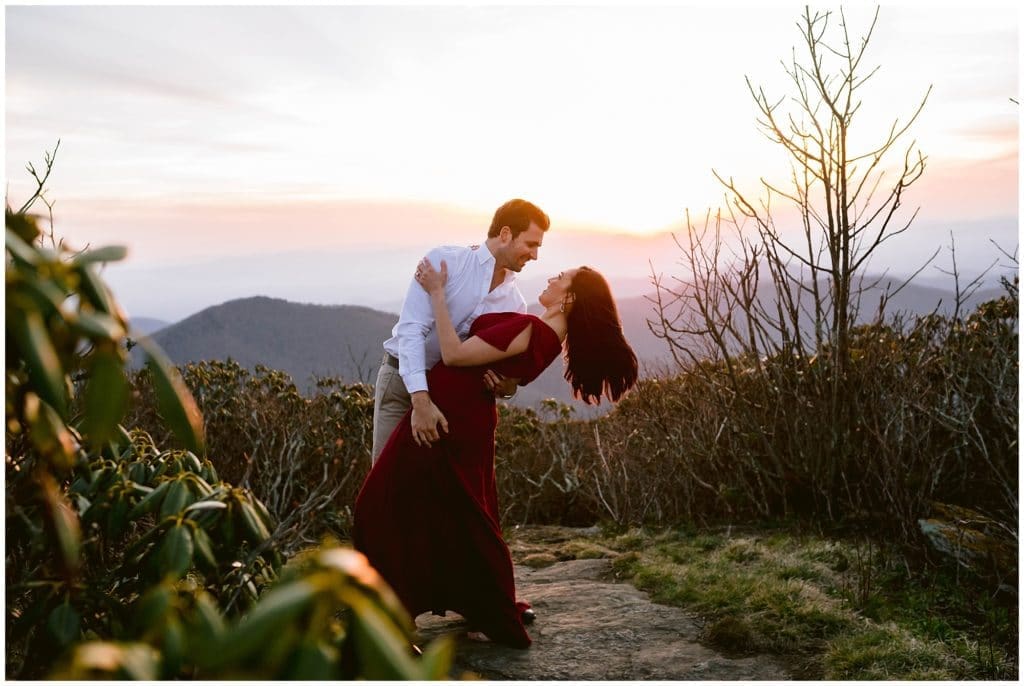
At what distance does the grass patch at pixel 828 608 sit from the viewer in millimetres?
4117

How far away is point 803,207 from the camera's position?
590 centimetres

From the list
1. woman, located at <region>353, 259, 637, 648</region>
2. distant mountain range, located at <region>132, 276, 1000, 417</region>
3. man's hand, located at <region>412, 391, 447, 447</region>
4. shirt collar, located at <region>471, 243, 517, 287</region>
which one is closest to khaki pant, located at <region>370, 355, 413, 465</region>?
woman, located at <region>353, 259, 637, 648</region>

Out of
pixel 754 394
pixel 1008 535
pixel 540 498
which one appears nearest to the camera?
pixel 1008 535

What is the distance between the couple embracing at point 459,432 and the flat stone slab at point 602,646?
0.15 m

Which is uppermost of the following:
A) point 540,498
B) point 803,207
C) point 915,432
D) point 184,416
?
point 803,207

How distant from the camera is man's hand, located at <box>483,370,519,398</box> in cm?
437

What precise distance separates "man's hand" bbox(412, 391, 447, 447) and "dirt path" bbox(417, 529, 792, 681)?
982 millimetres

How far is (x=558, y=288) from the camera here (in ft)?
→ 14.8

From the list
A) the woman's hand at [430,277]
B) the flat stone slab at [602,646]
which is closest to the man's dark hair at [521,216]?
the woman's hand at [430,277]

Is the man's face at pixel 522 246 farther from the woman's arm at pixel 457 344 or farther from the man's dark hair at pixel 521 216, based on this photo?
the woman's arm at pixel 457 344

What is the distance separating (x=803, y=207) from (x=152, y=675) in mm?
5466

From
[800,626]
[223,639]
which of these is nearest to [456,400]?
[800,626]

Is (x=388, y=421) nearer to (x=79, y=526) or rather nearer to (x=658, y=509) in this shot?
(x=79, y=526)

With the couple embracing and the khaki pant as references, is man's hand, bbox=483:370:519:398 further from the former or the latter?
the khaki pant
